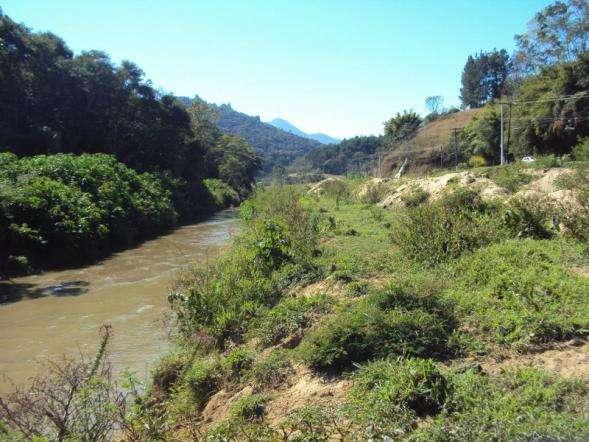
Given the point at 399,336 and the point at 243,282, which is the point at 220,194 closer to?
the point at 243,282

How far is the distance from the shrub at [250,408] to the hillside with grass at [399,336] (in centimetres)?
2

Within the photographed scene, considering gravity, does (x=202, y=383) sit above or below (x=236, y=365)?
below

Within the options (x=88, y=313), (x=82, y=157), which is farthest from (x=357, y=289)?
(x=82, y=157)

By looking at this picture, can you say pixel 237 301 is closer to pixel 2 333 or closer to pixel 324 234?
pixel 2 333

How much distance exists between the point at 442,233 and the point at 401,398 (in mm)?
5898

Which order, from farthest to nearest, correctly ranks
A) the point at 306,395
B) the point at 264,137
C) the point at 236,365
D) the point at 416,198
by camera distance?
the point at 264,137 < the point at 416,198 < the point at 236,365 < the point at 306,395

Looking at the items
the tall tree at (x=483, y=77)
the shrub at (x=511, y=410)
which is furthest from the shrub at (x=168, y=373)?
the tall tree at (x=483, y=77)

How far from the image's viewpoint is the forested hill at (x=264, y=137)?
503 feet

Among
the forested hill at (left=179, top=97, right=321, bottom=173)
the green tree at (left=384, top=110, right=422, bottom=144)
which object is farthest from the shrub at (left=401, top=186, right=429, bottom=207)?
the forested hill at (left=179, top=97, right=321, bottom=173)

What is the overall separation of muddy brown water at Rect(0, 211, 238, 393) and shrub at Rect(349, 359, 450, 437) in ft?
12.9

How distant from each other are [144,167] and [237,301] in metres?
29.3

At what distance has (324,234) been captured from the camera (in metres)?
15.1

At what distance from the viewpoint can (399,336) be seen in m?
5.77

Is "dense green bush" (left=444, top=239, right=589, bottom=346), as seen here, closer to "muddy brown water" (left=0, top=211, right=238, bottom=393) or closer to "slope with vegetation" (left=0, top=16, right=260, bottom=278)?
"muddy brown water" (left=0, top=211, right=238, bottom=393)
